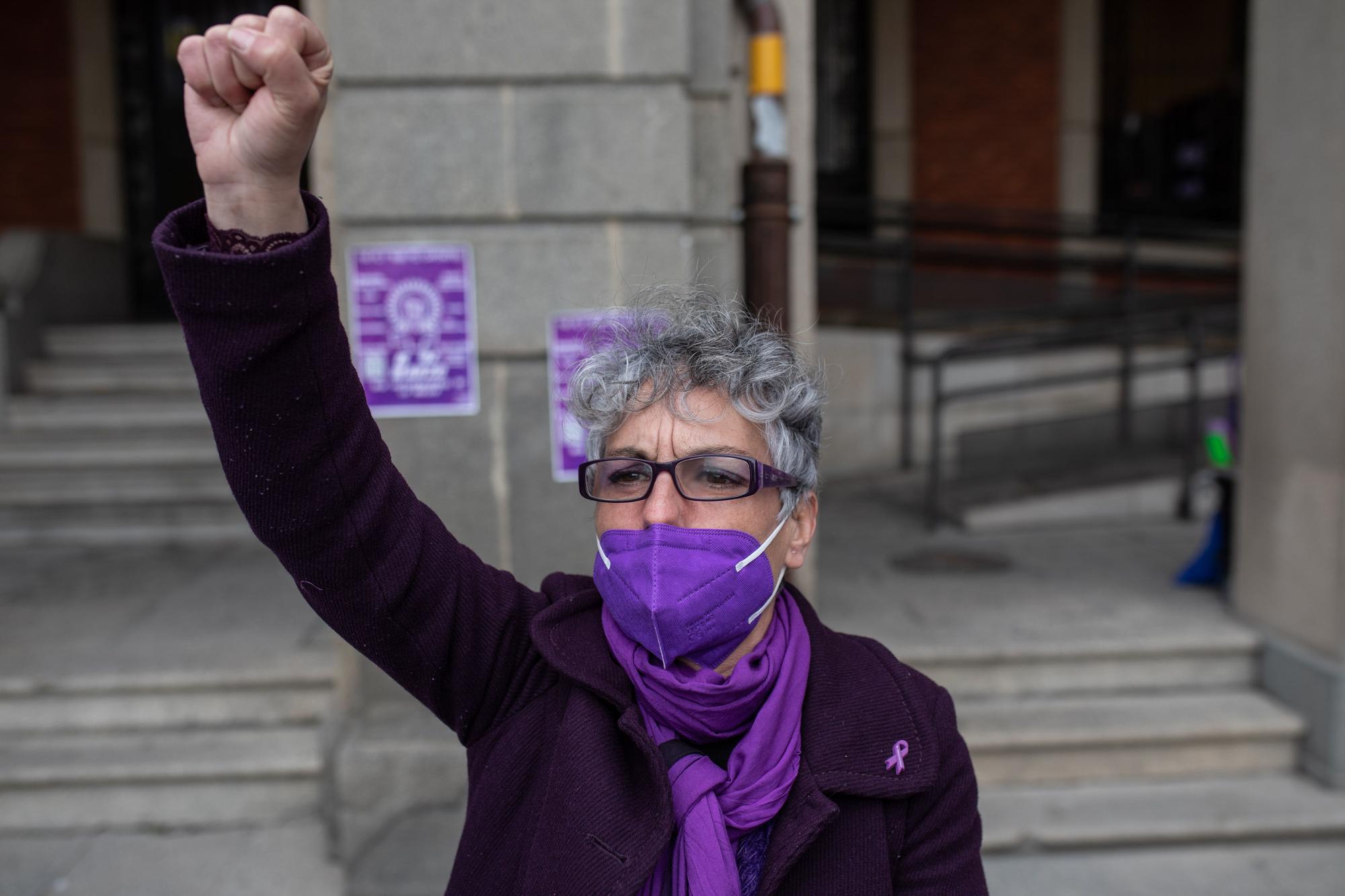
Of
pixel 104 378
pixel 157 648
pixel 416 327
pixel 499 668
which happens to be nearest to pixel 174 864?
pixel 157 648

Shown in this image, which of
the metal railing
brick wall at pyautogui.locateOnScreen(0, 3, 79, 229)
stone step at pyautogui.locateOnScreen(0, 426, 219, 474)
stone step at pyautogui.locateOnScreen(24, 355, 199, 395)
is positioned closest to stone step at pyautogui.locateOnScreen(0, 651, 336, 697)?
stone step at pyautogui.locateOnScreen(0, 426, 219, 474)

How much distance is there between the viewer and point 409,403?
3.53m

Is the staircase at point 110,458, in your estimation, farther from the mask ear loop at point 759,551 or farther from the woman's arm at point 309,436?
the mask ear loop at point 759,551

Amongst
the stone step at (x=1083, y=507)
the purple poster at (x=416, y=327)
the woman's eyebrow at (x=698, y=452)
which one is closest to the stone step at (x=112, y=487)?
the purple poster at (x=416, y=327)

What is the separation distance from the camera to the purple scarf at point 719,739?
4.74 feet

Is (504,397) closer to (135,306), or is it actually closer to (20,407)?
(20,407)

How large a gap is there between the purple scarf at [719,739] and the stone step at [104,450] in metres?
5.88

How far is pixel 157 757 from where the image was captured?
4008 millimetres

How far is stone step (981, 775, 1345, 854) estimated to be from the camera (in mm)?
3703

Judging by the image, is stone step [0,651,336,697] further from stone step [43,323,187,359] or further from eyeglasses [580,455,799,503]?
stone step [43,323,187,359]

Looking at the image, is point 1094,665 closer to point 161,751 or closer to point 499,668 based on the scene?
point 499,668

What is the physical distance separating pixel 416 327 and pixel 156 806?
2.04 meters

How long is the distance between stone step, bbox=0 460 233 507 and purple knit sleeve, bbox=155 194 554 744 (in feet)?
17.9

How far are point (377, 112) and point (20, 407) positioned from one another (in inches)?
206
